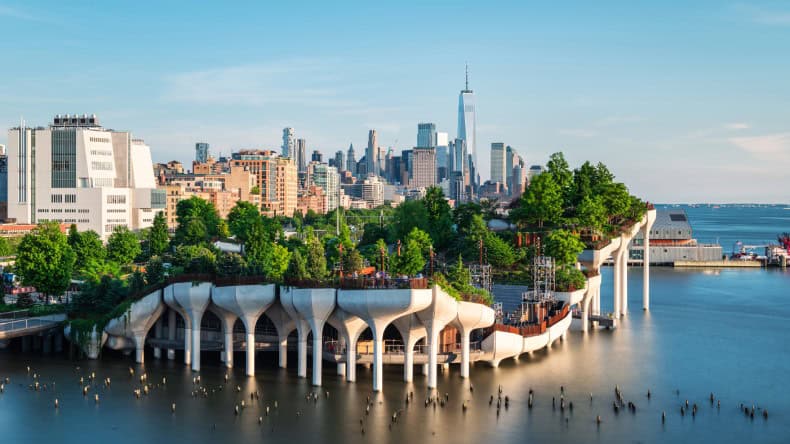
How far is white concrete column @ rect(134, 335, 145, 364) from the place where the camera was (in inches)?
3143

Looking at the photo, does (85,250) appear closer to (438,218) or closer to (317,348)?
(438,218)

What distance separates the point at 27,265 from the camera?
3757 inches

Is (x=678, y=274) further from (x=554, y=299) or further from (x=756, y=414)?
(x=756, y=414)

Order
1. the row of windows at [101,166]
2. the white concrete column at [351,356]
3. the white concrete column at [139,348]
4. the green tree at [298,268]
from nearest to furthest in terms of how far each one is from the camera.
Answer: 1. the white concrete column at [351,356]
2. the green tree at [298,268]
3. the white concrete column at [139,348]
4. the row of windows at [101,166]

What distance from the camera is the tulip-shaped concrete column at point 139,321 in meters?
79.2

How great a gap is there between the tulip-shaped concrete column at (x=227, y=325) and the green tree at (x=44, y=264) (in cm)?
2886

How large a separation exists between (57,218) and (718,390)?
145m

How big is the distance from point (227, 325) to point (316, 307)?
466 inches

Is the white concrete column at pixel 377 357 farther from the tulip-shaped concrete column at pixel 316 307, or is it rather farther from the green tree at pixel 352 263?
the green tree at pixel 352 263

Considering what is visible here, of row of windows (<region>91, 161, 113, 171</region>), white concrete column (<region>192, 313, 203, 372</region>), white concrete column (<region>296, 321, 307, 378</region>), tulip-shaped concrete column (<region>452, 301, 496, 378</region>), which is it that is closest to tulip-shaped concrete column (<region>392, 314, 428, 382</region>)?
tulip-shaped concrete column (<region>452, 301, 496, 378</region>)

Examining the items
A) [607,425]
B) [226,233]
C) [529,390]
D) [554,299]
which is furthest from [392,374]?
[226,233]

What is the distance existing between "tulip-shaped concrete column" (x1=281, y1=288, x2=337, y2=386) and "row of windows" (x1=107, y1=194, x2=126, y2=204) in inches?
4862

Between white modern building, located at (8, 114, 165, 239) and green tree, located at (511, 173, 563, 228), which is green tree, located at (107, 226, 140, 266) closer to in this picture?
white modern building, located at (8, 114, 165, 239)

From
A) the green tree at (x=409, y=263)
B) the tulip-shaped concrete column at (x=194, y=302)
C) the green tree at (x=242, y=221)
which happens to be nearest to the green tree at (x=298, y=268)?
the tulip-shaped concrete column at (x=194, y=302)
